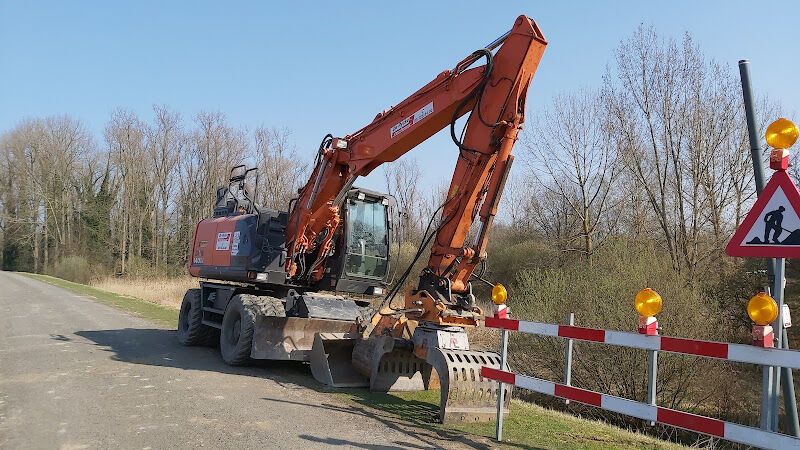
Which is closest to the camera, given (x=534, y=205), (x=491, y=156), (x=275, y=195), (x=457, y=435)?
(x=457, y=435)

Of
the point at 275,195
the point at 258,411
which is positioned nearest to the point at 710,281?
the point at 258,411

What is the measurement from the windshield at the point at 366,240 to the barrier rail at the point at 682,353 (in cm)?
474

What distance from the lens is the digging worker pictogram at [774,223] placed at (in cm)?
358

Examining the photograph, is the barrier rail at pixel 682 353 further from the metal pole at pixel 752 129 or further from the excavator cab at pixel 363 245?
the excavator cab at pixel 363 245

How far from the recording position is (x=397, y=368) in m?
7.29

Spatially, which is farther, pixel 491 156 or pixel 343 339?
pixel 343 339

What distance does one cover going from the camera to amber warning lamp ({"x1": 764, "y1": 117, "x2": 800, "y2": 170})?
3.57 metres

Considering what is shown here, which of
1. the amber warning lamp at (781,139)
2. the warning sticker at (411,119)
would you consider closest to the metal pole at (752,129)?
the amber warning lamp at (781,139)

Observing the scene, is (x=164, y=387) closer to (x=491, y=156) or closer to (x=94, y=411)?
(x=94, y=411)

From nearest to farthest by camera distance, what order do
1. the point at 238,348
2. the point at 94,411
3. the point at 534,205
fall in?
1. the point at 94,411
2. the point at 238,348
3. the point at 534,205

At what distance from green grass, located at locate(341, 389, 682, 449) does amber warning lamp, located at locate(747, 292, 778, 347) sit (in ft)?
7.46

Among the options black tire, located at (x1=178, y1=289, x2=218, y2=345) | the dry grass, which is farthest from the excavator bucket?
the dry grass

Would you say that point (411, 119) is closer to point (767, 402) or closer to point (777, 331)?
point (777, 331)

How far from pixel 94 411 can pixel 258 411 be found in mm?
1652
